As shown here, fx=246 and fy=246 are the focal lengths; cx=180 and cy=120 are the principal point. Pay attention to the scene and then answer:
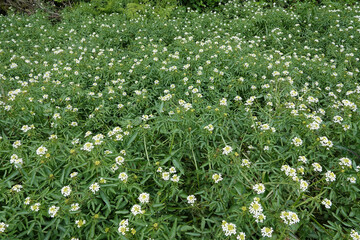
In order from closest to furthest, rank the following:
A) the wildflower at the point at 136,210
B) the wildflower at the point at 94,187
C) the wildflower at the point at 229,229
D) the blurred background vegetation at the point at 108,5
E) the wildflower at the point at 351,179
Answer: the wildflower at the point at 229,229 < the wildflower at the point at 136,210 < the wildflower at the point at 94,187 < the wildflower at the point at 351,179 < the blurred background vegetation at the point at 108,5

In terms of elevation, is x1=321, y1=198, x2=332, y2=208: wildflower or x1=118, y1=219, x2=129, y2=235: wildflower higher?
x1=118, y1=219, x2=129, y2=235: wildflower

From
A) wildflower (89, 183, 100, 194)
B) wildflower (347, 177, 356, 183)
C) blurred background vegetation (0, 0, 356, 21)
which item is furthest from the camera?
blurred background vegetation (0, 0, 356, 21)

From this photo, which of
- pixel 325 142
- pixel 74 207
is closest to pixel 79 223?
pixel 74 207

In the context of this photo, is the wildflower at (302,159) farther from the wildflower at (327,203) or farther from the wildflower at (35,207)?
the wildflower at (35,207)

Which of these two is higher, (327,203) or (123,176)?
(123,176)

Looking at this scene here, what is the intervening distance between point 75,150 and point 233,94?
221cm

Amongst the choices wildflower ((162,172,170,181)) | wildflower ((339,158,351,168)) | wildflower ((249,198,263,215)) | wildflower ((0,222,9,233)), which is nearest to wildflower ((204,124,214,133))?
wildflower ((162,172,170,181))

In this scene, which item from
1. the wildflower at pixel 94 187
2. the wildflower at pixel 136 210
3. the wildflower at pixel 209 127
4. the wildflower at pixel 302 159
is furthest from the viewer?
the wildflower at pixel 209 127

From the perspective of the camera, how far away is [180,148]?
2654 mm

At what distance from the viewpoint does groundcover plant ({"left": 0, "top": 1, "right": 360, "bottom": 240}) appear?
2180mm

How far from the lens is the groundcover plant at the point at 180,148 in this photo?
2.18 meters

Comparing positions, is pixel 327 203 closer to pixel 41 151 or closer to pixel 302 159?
pixel 302 159

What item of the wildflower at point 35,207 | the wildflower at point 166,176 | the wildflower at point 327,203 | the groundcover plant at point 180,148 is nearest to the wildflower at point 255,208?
the groundcover plant at point 180,148

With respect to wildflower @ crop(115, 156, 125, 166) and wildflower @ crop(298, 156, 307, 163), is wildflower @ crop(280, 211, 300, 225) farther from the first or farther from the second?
wildflower @ crop(115, 156, 125, 166)
